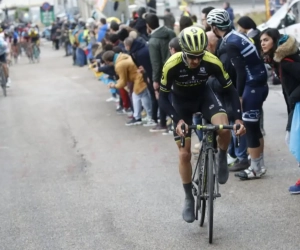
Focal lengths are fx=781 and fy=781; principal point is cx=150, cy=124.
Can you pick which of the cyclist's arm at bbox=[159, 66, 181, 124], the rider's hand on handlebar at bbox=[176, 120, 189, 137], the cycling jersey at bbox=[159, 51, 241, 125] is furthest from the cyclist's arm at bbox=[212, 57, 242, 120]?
the rider's hand on handlebar at bbox=[176, 120, 189, 137]

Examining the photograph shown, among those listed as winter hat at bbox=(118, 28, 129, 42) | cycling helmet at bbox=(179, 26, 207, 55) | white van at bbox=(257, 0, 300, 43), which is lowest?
white van at bbox=(257, 0, 300, 43)

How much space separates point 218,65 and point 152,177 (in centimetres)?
323

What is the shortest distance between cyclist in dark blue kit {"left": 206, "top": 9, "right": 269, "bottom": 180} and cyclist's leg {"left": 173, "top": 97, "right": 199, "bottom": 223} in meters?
1.72

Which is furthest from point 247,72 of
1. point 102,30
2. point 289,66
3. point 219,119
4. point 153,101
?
point 102,30

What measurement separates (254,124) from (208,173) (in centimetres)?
253

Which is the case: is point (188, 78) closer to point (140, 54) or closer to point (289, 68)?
point (289, 68)

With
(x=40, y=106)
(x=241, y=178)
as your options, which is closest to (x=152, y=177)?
(x=241, y=178)

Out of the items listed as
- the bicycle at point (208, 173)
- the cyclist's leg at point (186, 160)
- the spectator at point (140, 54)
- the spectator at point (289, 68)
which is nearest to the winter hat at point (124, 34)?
the spectator at point (140, 54)

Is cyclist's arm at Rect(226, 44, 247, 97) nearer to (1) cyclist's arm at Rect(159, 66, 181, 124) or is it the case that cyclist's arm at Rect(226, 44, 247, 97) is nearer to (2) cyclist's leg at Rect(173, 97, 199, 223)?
(2) cyclist's leg at Rect(173, 97, 199, 223)

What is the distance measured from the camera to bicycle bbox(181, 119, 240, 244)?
6820 mm

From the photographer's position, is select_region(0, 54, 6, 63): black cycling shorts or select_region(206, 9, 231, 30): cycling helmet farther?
select_region(0, 54, 6, 63): black cycling shorts

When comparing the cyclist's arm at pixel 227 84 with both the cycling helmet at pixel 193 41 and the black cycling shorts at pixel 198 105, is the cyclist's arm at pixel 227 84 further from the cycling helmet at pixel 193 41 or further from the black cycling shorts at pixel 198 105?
the cycling helmet at pixel 193 41

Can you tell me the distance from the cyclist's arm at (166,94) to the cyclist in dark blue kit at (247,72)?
198 cm

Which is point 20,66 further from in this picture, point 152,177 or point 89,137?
point 152,177
